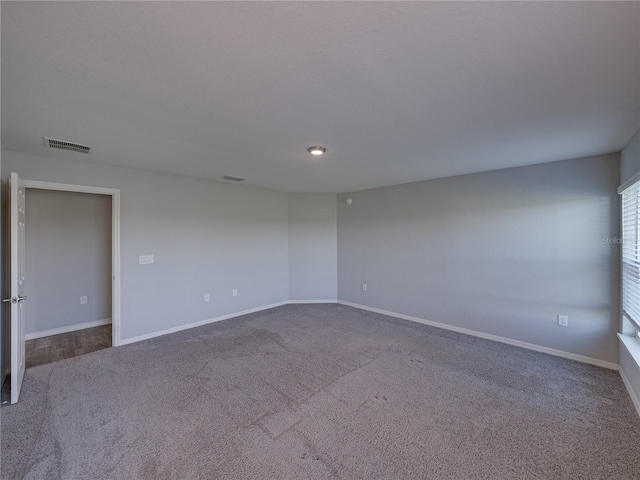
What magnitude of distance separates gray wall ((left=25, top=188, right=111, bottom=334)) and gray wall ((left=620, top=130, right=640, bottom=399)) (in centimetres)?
661

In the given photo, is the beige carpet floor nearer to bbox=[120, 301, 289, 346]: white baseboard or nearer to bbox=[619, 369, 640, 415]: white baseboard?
bbox=[619, 369, 640, 415]: white baseboard

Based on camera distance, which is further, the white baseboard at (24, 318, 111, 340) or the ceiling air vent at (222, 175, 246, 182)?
the ceiling air vent at (222, 175, 246, 182)

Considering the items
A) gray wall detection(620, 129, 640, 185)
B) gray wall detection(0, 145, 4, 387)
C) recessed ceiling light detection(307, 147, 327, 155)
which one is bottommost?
gray wall detection(0, 145, 4, 387)

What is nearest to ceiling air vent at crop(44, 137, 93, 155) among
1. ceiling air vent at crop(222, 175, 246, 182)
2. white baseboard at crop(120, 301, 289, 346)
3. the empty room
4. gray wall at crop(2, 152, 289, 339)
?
the empty room

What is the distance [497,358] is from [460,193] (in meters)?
2.28

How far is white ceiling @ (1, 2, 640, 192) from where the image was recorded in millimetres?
1169

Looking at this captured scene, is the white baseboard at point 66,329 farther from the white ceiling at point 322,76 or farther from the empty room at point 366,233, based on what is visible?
the white ceiling at point 322,76

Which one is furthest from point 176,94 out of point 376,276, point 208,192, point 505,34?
point 376,276

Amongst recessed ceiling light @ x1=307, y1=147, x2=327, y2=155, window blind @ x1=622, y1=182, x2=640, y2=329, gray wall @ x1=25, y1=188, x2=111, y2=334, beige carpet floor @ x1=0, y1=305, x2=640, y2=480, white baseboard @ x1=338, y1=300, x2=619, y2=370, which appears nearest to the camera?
beige carpet floor @ x1=0, y1=305, x2=640, y2=480

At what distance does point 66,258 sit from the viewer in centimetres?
421

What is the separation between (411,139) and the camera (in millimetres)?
2604

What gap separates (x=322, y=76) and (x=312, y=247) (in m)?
4.37

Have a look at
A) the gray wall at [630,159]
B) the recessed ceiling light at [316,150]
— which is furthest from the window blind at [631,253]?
the recessed ceiling light at [316,150]

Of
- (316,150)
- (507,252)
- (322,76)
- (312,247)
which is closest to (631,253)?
(507,252)
